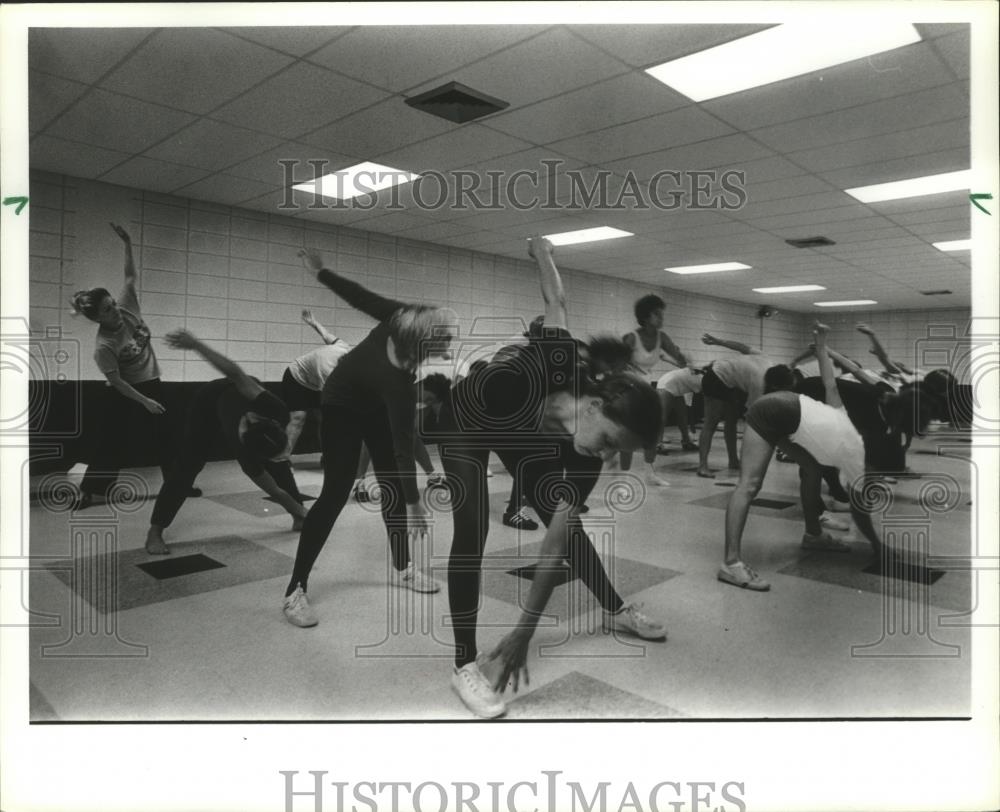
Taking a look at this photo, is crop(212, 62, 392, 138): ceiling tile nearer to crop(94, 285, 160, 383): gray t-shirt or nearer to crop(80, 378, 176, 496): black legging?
crop(94, 285, 160, 383): gray t-shirt

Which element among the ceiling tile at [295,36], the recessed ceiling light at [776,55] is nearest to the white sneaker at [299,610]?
the ceiling tile at [295,36]

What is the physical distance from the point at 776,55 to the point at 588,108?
735mm

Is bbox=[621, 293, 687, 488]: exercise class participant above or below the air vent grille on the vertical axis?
below

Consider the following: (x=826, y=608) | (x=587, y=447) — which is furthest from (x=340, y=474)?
(x=826, y=608)

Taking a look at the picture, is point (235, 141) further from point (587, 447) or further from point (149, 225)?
point (587, 447)

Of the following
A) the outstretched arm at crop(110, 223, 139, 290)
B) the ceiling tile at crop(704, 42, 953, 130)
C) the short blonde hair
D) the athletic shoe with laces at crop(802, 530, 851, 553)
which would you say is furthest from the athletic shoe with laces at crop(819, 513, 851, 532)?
the outstretched arm at crop(110, 223, 139, 290)

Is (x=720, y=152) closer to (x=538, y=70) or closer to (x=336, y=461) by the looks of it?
(x=538, y=70)

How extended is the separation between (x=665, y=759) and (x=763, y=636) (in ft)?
1.62

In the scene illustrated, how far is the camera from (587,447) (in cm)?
156

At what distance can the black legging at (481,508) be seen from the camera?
1391 millimetres

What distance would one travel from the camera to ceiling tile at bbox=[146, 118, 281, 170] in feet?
7.07

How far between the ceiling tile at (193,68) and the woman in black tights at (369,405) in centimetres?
89

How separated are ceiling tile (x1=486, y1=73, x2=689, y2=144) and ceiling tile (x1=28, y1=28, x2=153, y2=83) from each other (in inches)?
49.6

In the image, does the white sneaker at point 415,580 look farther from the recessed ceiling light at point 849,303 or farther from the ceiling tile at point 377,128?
the recessed ceiling light at point 849,303
